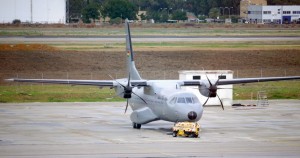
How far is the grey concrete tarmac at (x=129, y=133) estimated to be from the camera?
3362cm

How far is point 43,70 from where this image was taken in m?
78.2

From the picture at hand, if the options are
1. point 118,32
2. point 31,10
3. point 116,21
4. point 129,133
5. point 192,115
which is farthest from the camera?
point 116,21

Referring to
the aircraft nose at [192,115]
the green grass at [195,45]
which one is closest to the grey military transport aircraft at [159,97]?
the aircraft nose at [192,115]

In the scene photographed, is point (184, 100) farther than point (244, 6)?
No

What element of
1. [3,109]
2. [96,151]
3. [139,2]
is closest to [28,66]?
[3,109]

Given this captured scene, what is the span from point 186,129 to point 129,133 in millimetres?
3546

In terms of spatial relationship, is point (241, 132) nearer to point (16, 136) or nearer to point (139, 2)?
point (16, 136)

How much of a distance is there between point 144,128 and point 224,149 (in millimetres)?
9623

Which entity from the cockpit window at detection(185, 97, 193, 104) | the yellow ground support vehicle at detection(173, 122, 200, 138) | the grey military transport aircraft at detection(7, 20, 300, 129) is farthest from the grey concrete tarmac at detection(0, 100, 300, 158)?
the cockpit window at detection(185, 97, 193, 104)

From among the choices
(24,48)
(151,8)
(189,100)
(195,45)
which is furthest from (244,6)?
(189,100)

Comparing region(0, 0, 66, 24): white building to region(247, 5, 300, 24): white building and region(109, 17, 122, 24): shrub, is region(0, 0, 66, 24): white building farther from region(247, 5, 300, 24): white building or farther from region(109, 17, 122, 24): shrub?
region(247, 5, 300, 24): white building

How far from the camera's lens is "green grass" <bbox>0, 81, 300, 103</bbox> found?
61.6 meters

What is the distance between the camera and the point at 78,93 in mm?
65125

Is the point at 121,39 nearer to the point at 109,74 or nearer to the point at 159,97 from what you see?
the point at 109,74
